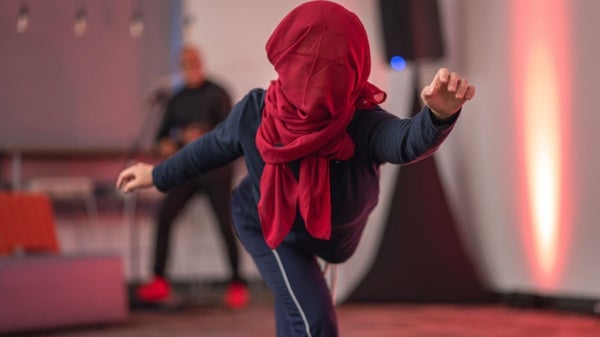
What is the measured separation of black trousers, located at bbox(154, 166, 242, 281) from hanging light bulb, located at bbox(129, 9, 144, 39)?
70.5 inches

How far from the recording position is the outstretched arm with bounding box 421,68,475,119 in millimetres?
1709

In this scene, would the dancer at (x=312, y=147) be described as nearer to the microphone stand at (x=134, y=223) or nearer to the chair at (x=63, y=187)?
the chair at (x=63, y=187)

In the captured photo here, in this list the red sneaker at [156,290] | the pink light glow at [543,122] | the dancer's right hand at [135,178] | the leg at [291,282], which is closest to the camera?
the leg at [291,282]

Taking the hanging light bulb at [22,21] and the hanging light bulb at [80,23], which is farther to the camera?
the hanging light bulb at [80,23]

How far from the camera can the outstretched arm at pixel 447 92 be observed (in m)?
1.71

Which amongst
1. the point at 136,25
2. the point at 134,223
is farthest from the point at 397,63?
the point at 134,223

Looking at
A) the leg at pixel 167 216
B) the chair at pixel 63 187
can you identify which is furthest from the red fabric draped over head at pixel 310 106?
the chair at pixel 63 187

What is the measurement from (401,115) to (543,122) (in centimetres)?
91

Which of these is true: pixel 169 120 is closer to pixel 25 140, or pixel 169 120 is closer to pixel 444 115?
pixel 25 140

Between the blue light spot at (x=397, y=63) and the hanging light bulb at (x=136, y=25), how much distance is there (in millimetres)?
2201

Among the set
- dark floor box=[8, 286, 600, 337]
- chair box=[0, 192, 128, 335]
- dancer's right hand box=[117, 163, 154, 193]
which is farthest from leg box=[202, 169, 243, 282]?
dancer's right hand box=[117, 163, 154, 193]

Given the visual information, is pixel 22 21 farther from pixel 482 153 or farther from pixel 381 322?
pixel 381 322

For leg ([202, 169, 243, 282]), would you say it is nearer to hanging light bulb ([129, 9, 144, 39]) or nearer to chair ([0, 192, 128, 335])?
chair ([0, 192, 128, 335])

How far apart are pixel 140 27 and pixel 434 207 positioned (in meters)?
2.72
